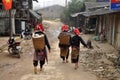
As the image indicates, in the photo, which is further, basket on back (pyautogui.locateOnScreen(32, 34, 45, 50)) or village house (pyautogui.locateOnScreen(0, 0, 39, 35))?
village house (pyautogui.locateOnScreen(0, 0, 39, 35))

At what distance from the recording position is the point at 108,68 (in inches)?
498

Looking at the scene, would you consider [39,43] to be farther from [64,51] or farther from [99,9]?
[99,9]

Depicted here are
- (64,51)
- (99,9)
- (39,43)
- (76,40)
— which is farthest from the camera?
(99,9)

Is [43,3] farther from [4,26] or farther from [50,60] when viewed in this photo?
[50,60]

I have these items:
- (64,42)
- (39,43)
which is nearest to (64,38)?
(64,42)

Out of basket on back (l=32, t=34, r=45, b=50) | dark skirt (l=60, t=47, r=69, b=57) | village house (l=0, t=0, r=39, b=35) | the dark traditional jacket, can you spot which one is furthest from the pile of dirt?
village house (l=0, t=0, r=39, b=35)

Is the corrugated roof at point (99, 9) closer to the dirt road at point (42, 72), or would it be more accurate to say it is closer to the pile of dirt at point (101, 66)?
the pile of dirt at point (101, 66)

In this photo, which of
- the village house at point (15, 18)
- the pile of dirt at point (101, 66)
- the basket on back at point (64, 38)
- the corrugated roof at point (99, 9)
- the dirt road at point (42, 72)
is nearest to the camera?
the dirt road at point (42, 72)

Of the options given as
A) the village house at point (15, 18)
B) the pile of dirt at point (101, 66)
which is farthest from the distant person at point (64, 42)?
the village house at point (15, 18)

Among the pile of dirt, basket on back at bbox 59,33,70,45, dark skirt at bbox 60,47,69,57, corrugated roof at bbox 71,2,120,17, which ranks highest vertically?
corrugated roof at bbox 71,2,120,17

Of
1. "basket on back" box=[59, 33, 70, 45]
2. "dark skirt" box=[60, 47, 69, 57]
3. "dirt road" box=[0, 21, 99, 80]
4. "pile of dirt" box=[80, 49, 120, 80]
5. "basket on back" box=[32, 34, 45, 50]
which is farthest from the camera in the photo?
"dark skirt" box=[60, 47, 69, 57]

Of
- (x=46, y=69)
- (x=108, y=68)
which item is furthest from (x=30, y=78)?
(x=108, y=68)

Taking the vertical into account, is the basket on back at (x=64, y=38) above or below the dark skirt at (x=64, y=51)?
above

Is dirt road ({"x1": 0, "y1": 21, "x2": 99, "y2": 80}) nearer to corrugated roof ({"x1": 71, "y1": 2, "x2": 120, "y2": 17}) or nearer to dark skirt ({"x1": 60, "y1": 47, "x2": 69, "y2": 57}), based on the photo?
dark skirt ({"x1": 60, "y1": 47, "x2": 69, "y2": 57})
